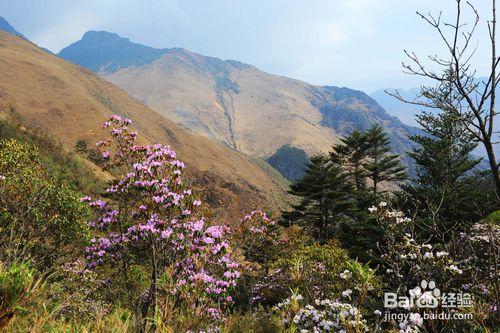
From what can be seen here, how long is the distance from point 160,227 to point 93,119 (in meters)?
59.4

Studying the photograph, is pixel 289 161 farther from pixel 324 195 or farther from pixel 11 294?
pixel 11 294

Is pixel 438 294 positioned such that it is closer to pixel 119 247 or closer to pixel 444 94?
pixel 444 94

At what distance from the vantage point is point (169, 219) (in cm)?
630

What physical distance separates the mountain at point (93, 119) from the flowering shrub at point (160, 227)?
33.9 m

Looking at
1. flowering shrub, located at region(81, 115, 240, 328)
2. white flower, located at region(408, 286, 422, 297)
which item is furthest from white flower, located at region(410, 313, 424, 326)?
flowering shrub, located at region(81, 115, 240, 328)

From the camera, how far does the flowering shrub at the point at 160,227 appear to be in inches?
242

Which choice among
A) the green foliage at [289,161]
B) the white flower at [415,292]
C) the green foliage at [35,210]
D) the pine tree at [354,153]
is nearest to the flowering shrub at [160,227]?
the green foliage at [35,210]

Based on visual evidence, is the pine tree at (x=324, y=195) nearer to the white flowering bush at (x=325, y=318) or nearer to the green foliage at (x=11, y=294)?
the white flowering bush at (x=325, y=318)

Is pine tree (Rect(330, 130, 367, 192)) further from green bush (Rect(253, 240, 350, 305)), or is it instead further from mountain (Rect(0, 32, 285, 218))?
green bush (Rect(253, 240, 350, 305))

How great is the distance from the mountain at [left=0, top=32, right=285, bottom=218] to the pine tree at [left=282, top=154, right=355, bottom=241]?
36.2 feet

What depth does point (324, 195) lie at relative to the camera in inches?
1221

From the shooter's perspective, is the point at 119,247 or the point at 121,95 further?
the point at 121,95

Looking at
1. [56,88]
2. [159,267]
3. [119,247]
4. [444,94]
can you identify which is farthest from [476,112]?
[56,88]

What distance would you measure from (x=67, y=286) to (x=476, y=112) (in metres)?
7.67
